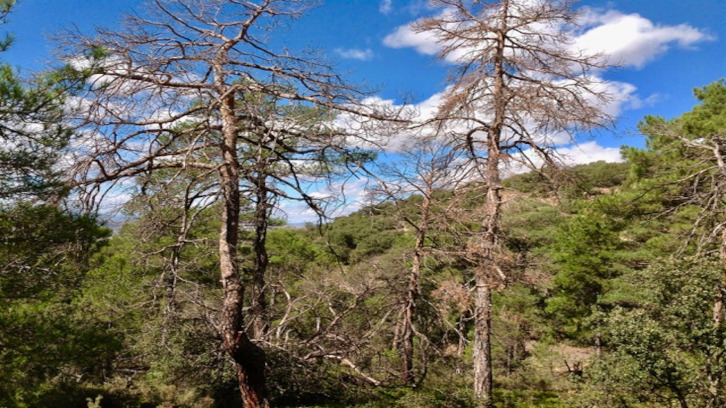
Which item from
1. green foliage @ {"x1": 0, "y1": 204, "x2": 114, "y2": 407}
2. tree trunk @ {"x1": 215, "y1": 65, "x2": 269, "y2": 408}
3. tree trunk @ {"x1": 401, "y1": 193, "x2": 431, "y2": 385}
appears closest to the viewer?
tree trunk @ {"x1": 215, "y1": 65, "x2": 269, "y2": 408}

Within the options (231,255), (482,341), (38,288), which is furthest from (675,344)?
(38,288)

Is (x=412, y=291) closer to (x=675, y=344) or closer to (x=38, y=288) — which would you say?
(x=675, y=344)

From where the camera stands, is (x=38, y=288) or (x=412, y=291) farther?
(x=412, y=291)

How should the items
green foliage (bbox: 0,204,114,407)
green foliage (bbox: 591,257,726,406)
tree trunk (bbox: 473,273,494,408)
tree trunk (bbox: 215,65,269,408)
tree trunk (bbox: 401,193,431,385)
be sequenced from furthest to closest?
1. tree trunk (bbox: 401,193,431,385)
2. tree trunk (bbox: 473,273,494,408)
3. green foliage (bbox: 591,257,726,406)
4. green foliage (bbox: 0,204,114,407)
5. tree trunk (bbox: 215,65,269,408)

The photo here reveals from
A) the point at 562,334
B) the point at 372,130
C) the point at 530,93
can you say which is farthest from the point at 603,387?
→ the point at 562,334

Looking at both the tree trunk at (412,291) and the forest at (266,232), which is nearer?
the forest at (266,232)

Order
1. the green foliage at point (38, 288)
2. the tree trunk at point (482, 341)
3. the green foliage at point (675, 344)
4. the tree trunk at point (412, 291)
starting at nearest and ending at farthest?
the green foliage at point (38, 288) < the green foliage at point (675, 344) < the tree trunk at point (482, 341) < the tree trunk at point (412, 291)

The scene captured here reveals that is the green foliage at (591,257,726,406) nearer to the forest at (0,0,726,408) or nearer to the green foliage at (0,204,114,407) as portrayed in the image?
the forest at (0,0,726,408)

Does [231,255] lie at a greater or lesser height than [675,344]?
greater

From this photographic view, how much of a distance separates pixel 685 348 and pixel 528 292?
13363 millimetres

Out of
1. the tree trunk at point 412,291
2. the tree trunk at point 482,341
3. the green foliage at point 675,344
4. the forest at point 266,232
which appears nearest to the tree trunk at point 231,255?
the forest at point 266,232

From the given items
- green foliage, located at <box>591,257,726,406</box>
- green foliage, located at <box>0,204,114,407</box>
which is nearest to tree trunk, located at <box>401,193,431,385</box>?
green foliage, located at <box>591,257,726,406</box>

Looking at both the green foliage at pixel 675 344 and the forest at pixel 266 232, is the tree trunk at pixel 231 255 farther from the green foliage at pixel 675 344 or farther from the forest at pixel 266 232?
the green foliage at pixel 675 344

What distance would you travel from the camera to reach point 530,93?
805 cm
